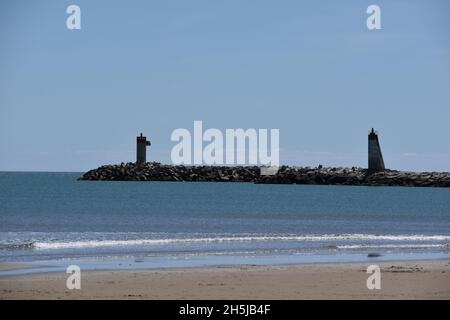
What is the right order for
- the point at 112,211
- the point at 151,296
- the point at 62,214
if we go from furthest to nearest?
the point at 112,211
the point at 62,214
the point at 151,296

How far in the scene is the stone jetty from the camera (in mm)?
124875

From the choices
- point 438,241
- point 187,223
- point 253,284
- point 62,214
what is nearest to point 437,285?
point 253,284

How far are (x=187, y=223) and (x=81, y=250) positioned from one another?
1919 centimetres

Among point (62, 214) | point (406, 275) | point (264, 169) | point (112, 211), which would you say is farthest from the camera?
point (264, 169)

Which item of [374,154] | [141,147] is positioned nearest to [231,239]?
[374,154]

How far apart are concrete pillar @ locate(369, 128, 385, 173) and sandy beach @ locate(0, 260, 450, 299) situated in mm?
92640

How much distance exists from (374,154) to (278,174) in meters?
23.2

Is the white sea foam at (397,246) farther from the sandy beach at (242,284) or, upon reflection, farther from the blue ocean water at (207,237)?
the sandy beach at (242,284)

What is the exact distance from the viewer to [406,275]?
2053 cm

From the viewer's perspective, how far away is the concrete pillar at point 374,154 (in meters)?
115

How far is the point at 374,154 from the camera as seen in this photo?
117438mm

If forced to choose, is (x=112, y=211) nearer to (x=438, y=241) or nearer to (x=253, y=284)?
(x=438, y=241)
